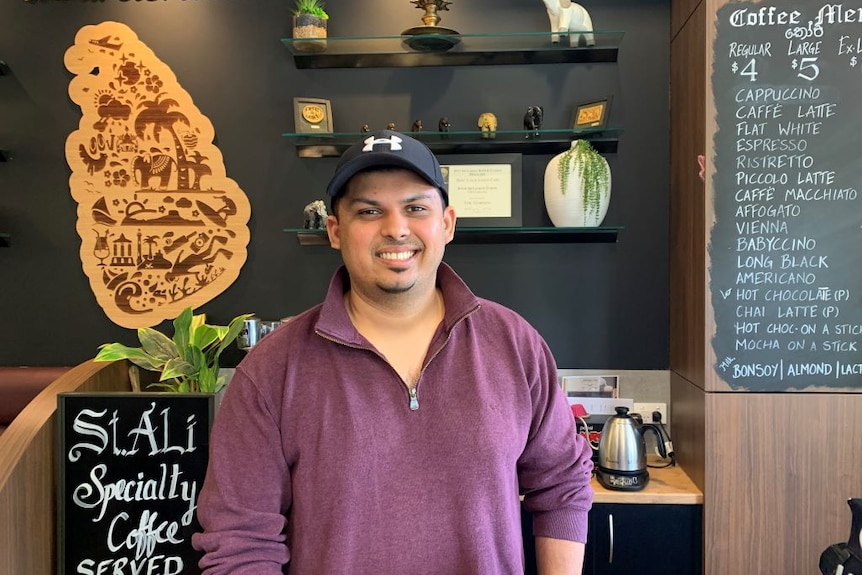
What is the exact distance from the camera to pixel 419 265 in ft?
4.17

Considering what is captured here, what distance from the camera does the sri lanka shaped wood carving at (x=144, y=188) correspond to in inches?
97.9

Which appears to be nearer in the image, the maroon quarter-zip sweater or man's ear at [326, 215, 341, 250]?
the maroon quarter-zip sweater

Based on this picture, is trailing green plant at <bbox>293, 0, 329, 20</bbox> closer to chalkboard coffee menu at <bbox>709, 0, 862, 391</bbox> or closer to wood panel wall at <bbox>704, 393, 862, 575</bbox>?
chalkboard coffee menu at <bbox>709, 0, 862, 391</bbox>

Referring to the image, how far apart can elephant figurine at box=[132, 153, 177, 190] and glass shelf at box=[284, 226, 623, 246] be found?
20.5 inches

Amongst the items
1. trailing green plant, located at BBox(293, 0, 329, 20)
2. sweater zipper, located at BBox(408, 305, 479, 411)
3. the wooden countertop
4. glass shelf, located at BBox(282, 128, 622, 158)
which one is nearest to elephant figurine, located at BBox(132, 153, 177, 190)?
glass shelf, located at BBox(282, 128, 622, 158)

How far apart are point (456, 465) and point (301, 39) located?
1.80m

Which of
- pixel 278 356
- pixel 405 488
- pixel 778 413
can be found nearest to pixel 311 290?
pixel 278 356

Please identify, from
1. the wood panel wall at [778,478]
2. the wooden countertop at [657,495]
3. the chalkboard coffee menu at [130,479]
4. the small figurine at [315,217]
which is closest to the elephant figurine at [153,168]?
the small figurine at [315,217]

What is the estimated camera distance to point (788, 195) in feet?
6.31

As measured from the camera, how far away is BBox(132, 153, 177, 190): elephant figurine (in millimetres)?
2490

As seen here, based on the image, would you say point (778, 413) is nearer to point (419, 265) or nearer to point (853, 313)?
point (853, 313)

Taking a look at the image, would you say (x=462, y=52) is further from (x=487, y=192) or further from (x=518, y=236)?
(x=518, y=236)

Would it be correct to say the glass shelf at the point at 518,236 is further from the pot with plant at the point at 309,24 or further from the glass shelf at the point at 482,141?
the pot with plant at the point at 309,24

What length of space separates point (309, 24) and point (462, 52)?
0.59m
